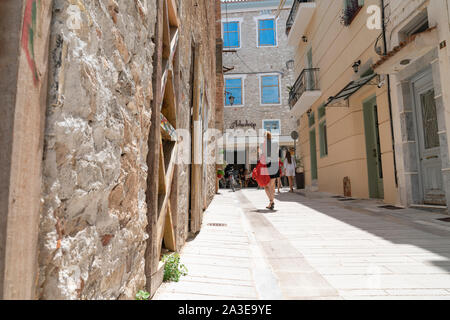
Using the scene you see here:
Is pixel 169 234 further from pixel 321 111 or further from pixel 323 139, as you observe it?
pixel 321 111

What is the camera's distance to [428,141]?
6211mm

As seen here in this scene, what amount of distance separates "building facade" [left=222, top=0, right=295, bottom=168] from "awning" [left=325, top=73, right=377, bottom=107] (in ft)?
41.3

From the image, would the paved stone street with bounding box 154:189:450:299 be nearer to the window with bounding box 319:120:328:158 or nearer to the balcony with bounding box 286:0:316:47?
the window with bounding box 319:120:328:158

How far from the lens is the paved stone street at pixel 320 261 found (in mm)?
2172

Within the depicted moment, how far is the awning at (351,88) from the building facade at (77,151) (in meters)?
6.92

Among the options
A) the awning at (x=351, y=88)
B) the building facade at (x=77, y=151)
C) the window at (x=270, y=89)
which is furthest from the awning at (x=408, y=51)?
the window at (x=270, y=89)

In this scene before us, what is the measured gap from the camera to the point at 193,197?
13.7ft

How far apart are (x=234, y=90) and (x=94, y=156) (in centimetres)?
2226

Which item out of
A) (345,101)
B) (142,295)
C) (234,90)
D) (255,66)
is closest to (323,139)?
(345,101)

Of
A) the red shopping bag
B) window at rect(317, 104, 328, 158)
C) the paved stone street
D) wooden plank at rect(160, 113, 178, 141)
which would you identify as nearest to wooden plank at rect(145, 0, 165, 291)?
the paved stone street

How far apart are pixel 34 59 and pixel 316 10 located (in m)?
14.0

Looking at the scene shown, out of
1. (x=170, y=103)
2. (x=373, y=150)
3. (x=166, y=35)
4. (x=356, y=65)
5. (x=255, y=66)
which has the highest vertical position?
(x=255, y=66)

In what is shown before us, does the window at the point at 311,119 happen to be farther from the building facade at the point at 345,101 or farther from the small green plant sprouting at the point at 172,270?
the small green plant sprouting at the point at 172,270
